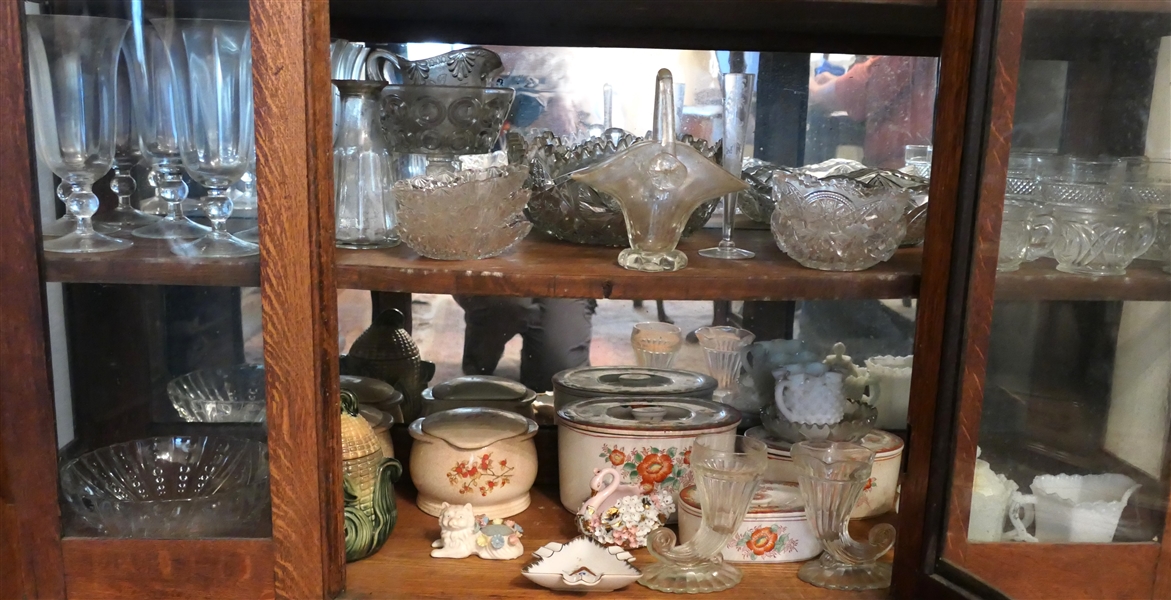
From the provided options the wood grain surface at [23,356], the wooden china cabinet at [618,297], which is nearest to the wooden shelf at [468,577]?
the wooden china cabinet at [618,297]

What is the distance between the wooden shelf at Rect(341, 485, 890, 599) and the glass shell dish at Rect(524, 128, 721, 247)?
1.10 ft

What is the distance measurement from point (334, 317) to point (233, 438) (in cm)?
17

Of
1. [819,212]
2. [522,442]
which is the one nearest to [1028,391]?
[819,212]

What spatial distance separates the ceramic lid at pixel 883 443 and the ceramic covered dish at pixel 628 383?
0.64 feet

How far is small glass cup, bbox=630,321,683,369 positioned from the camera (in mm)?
1143

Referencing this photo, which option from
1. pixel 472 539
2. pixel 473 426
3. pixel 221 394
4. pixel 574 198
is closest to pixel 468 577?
pixel 472 539

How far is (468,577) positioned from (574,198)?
40 centimetres

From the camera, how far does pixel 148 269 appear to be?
2.54 ft

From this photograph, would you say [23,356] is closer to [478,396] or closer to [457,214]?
[457,214]

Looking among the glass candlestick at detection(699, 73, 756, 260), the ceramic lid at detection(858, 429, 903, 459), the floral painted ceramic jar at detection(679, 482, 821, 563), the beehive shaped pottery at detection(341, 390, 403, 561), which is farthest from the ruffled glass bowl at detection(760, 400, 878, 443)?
the beehive shaped pottery at detection(341, 390, 403, 561)

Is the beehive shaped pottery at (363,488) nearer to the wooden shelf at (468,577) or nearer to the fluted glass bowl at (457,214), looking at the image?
the wooden shelf at (468,577)

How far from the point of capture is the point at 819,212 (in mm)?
823

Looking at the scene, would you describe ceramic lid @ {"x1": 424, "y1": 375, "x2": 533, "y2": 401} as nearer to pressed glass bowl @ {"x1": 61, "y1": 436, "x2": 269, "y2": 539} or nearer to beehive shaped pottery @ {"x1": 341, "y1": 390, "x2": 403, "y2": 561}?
beehive shaped pottery @ {"x1": 341, "y1": 390, "x2": 403, "y2": 561}

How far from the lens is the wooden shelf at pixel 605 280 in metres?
0.77
